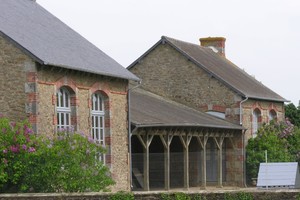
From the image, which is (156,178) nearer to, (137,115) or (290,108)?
(137,115)

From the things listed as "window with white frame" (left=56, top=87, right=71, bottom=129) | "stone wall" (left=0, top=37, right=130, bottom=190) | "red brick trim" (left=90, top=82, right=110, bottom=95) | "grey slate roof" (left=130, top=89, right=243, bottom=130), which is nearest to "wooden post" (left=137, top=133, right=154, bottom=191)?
"grey slate roof" (left=130, top=89, right=243, bottom=130)

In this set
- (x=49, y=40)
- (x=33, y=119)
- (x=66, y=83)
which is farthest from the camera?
(x=49, y=40)

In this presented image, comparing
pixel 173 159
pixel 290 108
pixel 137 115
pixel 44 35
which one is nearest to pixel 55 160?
pixel 44 35

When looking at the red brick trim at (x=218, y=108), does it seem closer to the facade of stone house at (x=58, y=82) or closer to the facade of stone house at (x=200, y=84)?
the facade of stone house at (x=200, y=84)

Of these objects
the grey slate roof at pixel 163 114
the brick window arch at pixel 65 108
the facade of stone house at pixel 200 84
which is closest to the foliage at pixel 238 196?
the brick window arch at pixel 65 108

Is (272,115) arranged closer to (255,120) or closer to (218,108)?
(255,120)

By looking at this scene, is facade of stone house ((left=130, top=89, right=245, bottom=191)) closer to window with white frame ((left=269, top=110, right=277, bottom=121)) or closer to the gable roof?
the gable roof

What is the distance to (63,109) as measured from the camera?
23.8 metres

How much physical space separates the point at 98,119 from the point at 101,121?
0.85ft

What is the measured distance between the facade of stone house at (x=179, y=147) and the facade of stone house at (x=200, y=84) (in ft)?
2.61

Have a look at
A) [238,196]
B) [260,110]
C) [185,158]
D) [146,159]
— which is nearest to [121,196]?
[238,196]

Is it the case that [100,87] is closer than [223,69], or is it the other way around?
[100,87]

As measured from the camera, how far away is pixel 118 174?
26.5 metres

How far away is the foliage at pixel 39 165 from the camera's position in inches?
794
